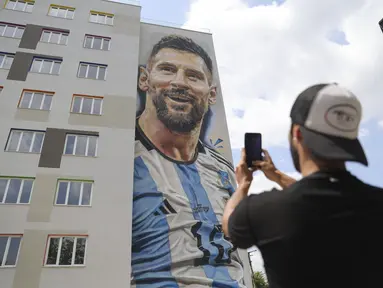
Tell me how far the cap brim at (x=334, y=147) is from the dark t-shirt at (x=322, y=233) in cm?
9

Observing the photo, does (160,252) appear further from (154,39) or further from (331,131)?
(154,39)

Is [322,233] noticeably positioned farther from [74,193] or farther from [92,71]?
[92,71]

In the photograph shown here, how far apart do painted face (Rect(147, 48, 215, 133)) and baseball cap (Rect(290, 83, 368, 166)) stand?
19871 millimetres

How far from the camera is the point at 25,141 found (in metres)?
16.7

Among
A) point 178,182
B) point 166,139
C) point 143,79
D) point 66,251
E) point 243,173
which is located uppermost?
point 143,79

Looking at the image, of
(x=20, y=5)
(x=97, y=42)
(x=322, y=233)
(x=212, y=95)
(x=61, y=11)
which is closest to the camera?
(x=322, y=233)

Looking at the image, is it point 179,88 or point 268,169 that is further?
point 179,88

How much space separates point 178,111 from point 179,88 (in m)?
2.02

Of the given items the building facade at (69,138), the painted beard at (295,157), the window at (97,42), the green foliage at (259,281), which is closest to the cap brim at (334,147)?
the painted beard at (295,157)

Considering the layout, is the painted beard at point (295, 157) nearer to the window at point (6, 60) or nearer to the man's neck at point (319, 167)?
the man's neck at point (319, 167)

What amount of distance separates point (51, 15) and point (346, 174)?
27131 mm

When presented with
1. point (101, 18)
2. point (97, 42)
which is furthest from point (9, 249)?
point (101, 18)

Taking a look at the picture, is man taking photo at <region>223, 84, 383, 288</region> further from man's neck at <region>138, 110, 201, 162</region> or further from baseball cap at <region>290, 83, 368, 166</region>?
man's neck at <region>138, 110, 201, 162</region>

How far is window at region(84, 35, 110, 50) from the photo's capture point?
2242cm
